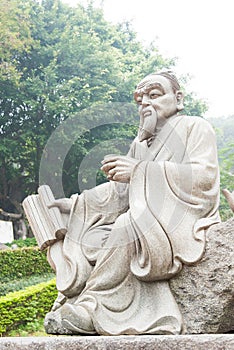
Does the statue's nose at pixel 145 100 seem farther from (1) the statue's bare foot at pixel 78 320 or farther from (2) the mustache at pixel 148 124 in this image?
(1) the statue's bare foot at pixel 78 320

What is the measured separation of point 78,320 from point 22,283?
869 centimetres

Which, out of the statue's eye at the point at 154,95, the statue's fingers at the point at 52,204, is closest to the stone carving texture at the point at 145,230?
the statue's eye at the point at 154,95

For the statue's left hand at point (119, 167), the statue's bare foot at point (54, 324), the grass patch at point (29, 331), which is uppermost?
the statue's left hand at point (119, 167)

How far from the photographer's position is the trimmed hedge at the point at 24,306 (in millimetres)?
7621

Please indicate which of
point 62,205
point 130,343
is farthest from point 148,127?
point 130,343

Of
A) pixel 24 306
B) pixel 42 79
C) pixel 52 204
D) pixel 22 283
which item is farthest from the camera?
pixel 42 79

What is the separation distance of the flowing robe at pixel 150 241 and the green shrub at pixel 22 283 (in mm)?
7307

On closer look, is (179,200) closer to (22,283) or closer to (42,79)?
(22,283)

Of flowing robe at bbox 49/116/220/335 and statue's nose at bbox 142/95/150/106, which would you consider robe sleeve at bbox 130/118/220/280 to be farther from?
statue's nose at bbox 142/95/150/106

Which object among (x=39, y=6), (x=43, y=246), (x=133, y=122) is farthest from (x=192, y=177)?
(x=39, y=6)

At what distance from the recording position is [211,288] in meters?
3.19

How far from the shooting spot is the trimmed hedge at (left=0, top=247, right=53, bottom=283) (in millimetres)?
13086

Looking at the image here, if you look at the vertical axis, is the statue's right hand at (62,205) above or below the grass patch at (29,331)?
above

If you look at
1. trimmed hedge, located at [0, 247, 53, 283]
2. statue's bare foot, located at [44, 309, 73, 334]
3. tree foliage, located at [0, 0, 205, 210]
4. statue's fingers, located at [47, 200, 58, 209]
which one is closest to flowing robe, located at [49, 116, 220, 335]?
statue's bare foot, located at [44, 309, 73, 334]
